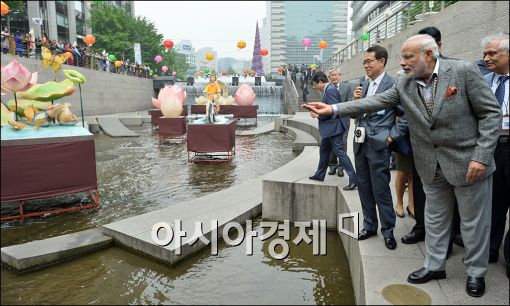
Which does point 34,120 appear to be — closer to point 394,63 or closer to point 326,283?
point 326,283

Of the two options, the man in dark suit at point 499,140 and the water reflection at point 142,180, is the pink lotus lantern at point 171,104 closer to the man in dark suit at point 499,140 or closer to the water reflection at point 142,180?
the water reflection at point 142,180

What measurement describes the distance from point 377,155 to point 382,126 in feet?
0.82

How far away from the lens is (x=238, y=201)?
5066mm

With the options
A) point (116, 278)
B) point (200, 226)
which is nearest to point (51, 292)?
point (116, 278)

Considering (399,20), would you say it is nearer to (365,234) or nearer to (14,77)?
(365,234)

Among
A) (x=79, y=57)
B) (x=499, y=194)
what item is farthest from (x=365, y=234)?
(x=79, y=57)

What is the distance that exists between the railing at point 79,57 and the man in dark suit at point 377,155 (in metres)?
16.2

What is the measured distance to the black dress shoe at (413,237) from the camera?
3148 mm

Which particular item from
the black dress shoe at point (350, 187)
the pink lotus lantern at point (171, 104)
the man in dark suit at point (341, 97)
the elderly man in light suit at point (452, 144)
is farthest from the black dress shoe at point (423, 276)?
the pink lotus lantern at point (171, 104)

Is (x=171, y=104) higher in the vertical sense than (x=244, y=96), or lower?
lower

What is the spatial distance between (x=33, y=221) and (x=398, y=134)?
14.8 feet

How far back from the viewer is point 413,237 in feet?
10.4

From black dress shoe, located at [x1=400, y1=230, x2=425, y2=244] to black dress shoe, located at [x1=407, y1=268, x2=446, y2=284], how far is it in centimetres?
61

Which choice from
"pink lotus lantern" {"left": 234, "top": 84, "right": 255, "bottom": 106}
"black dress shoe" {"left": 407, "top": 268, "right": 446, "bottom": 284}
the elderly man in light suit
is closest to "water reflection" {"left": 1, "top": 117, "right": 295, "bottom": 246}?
"black dress shoe" {"left": 407, "top": 268, "right": 446, "bottom": 284}
